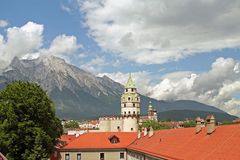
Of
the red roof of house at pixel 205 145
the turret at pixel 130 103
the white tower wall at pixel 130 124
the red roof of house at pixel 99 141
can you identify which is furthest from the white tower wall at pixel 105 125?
the red roof of house at pixel 205 145

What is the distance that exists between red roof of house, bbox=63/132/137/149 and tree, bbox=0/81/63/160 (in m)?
15.7

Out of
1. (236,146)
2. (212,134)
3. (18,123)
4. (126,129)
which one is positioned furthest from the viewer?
(126,129)

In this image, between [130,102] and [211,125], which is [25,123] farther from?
[130,102]

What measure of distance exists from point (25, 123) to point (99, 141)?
77.7 ft

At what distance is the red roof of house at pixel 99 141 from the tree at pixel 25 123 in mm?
15702

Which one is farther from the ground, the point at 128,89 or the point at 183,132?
the point at 128,89

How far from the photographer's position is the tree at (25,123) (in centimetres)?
4763

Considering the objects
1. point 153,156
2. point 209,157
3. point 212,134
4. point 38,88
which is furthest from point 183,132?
point 38,88

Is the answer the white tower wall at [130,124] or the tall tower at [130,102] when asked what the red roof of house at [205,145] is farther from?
the tall tower at [130,102]

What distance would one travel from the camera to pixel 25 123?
48.2 meters

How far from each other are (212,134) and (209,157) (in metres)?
6.31

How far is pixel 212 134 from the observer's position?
3481 cm

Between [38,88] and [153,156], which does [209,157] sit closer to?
[153,156]

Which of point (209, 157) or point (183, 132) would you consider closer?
point (209, 157)
